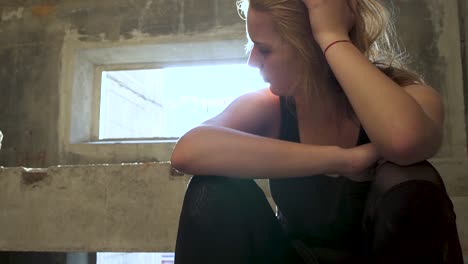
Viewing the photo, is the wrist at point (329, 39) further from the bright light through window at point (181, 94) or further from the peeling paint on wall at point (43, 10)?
the peeling paint on wall at point (43, 10)

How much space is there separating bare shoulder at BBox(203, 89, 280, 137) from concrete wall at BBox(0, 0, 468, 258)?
159 centimetres

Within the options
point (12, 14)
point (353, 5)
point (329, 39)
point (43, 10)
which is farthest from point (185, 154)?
point (12, 14)

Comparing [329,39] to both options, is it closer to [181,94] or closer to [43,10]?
[181,94]

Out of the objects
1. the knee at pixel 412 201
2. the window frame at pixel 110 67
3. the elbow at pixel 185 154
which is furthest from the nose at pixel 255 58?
the window frame at pixel 110 67

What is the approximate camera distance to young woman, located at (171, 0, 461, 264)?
0.75 m

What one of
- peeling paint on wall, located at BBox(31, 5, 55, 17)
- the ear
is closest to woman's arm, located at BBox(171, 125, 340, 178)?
the ear

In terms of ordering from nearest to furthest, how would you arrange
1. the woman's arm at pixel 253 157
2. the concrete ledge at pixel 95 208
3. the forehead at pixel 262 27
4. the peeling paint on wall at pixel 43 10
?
the woman's arm at pixel 253 157 < the forehead at pixel 262 27 < the concrete ledge at pixel 95 208 < the peeling paint on wall at pixel 43 10

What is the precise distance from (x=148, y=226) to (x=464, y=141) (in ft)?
5.18

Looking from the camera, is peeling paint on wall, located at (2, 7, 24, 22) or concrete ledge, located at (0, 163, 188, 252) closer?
concrete ledge, located at (0, 163, 188, 252)

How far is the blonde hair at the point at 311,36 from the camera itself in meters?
0.96

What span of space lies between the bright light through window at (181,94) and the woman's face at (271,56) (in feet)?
5.51

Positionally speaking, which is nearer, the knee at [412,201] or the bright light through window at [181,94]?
the knee at [412,201]

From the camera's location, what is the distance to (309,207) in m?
0.98

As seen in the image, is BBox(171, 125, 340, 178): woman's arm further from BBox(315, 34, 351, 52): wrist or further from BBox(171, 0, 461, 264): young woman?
BBox(315, 34, 351, 52): wrist
